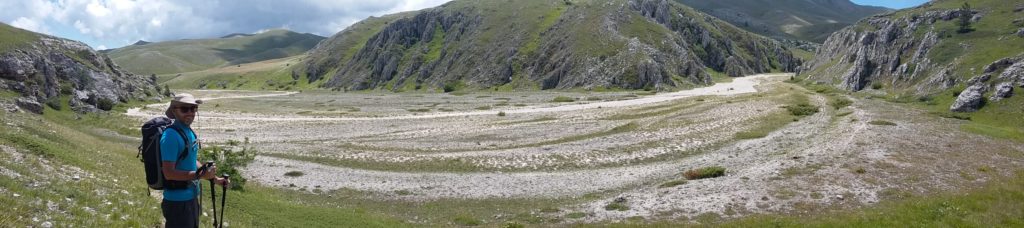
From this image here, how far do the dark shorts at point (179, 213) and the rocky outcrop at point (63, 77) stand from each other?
6855cm

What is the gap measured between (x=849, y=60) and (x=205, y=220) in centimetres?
15577

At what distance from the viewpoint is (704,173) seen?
36469mm

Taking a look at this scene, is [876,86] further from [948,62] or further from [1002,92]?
[1002,92]

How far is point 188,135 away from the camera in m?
10.8

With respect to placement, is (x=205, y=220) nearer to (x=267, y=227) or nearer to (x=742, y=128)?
(x=267, y=227)

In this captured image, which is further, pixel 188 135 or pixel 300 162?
pixel 300 162

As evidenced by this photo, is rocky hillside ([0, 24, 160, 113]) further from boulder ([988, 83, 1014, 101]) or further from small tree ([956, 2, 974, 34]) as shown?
small tree ([956, 2, 974, 34])

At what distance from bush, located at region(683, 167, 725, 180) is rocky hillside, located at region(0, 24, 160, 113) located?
6635cm

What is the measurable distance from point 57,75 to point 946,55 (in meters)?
150

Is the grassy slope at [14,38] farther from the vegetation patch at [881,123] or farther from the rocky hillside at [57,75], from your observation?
the vegetation patch at [881,123]

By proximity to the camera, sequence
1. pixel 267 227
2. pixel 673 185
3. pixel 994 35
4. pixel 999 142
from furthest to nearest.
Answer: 1. pixel 994 35
2. pixel 999 142
3. pixel 673 185
4. pixel 267 227

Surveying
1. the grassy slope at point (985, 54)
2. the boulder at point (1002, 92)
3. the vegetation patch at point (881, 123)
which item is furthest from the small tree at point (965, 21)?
the vegetation patch at point (881, 123)

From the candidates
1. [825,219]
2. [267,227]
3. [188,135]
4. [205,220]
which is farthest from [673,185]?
[188,135]

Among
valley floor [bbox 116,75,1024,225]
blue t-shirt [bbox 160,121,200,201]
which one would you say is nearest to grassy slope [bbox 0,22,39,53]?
valley floor [bbox 116,75,1024,225]
